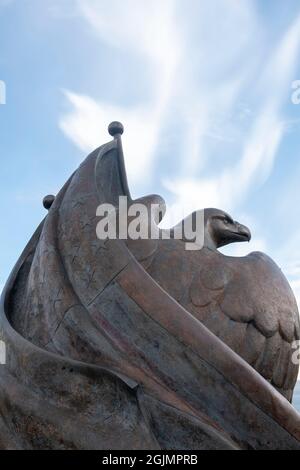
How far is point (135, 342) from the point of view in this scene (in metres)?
3.06

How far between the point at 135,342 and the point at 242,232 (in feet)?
5.06

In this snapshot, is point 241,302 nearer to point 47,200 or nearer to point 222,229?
point 222,229

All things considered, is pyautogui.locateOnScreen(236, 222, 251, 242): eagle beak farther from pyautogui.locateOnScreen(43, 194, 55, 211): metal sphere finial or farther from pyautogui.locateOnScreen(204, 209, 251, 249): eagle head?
pyautogui.locateOnScreen(43, 194, 55, 211): metal sphere finial

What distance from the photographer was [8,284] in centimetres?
398

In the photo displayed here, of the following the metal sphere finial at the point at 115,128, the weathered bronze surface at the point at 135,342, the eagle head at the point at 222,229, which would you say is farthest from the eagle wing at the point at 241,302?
the metal sphere finial at the point at 115,128

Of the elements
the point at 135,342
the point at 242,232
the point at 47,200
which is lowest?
the point at 135,342

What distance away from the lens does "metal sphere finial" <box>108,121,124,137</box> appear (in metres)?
4.16

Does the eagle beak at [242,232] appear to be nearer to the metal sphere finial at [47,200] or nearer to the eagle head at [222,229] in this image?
the eagle head at [222,229]

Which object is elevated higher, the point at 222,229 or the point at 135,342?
the point at 222,229

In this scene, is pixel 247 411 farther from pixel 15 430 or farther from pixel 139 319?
pixel 15 430

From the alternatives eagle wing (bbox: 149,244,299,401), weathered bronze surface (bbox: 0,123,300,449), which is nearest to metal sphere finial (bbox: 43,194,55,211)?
weathered bronze surface (bbox: 0,123,300,449)

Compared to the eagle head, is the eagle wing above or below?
below

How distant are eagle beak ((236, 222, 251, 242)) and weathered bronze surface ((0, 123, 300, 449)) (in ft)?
0.99

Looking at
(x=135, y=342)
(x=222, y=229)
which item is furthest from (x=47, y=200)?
(x=135, y=342)
